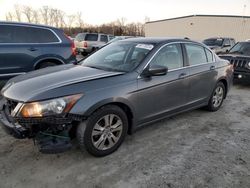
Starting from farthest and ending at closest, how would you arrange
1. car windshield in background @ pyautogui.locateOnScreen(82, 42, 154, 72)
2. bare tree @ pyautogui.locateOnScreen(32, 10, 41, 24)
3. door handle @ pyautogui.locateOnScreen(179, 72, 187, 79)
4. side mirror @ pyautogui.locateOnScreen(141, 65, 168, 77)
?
1. bare tree @ pyautogui.locateOnScreen(32, 10, 41, 24)
2. door handle @ pyautogui.locateOnScreen(179, 72, 187, 79)
3. car windshield in background @ pyautogui.locateOnScreen(82, 42, 154, 72)
4. side mirror @ pyautogui.locateOnScreen(141, 65, 168, 77)

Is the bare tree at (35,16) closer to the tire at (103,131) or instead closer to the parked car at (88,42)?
the parked car at (88,42)

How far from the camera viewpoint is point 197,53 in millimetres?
4871

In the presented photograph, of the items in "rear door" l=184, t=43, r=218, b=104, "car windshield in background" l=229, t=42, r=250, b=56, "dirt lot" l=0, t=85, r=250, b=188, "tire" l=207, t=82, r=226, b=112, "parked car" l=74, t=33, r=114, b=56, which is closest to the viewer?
"dirt lot" l=0, t=85, r=250, b=188

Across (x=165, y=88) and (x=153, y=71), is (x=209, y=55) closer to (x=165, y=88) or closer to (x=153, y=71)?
(x=165, y=88)

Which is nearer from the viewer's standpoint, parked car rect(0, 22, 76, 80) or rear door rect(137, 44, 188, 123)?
rear door rect(137, 44, 188, 123)

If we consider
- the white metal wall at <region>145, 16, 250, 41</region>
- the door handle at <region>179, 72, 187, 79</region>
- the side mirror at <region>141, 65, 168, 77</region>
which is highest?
the white metal wall at <region>145, 16, 250, 41</region>

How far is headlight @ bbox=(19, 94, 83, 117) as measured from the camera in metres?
2.95

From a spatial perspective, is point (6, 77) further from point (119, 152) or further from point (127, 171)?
point (127, 171)

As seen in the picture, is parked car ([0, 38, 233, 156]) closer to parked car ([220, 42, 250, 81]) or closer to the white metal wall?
parked car ([220, 42, 250, 81])

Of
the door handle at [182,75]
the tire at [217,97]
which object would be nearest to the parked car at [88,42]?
the tire at [217,97]

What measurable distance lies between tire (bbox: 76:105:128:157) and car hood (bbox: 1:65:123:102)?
0.52 meters

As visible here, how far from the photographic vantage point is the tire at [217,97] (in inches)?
210

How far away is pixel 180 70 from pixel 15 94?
8.68ft

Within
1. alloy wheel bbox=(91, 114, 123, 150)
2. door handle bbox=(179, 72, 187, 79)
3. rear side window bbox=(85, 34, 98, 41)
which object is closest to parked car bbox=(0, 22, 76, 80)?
door handle bbox=(179, 72, 187, 79)
